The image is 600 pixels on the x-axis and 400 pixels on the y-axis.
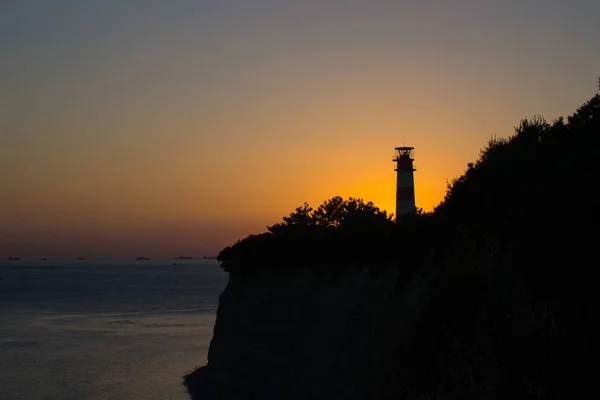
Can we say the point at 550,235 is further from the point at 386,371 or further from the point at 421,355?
the point at 386,371

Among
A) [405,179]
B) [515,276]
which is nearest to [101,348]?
[405,179]

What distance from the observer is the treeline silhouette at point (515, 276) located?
16281mm

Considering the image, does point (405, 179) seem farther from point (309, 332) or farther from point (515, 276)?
point (515, 276)

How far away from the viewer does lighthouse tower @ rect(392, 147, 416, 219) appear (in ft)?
168

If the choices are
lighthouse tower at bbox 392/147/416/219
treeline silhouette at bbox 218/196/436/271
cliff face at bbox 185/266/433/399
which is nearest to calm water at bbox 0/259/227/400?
cliff face at bbox 185/266/433/399

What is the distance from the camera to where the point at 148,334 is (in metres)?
71.9

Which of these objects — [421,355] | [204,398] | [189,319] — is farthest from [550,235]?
[189,319]

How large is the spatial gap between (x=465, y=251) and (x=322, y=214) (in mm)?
36266

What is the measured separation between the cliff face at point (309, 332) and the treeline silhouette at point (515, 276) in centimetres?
165

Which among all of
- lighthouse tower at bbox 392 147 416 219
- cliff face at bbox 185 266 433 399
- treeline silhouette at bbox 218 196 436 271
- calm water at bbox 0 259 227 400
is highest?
lighthouse tower at bbox 392 147 416 219

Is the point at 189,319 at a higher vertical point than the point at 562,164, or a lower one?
lower

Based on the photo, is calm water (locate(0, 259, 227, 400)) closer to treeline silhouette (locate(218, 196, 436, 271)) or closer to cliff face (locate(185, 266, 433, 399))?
cliff face (locate(185, 266, 433, 399))

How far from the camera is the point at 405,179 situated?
52.2 m

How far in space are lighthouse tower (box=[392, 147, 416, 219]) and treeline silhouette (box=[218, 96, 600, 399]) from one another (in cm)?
2553
